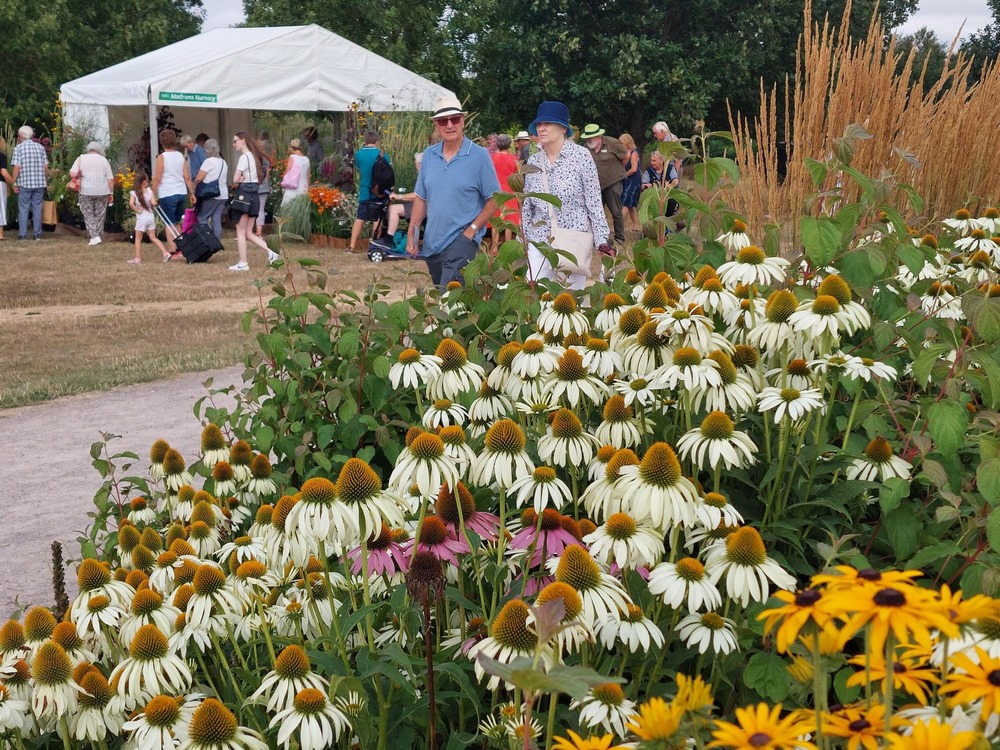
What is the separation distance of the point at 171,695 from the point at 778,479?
3.66 feet

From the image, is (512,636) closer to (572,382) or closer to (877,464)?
(572,382)

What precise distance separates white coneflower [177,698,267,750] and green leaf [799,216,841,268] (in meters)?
1.59

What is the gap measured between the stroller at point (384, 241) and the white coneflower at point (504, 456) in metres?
11.7

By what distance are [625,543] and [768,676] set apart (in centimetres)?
30

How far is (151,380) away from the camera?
7.06 meters

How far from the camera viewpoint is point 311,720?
1555mm

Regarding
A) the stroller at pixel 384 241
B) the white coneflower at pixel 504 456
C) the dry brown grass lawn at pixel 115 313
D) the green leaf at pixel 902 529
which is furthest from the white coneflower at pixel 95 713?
the stroller at pixel 384 241

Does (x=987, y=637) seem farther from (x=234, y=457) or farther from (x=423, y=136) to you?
(x=423, y=136)

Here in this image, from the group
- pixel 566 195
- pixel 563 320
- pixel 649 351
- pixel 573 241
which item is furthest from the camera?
pixel 566 195

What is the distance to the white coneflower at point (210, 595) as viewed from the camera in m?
1.89

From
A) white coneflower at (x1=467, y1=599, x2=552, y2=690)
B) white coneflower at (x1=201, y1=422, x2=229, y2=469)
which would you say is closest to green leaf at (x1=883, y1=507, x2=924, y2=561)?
white coneflower at (x1=467, y1=599, x2=552, y2=690)

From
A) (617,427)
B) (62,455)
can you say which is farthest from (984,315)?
(62,455)

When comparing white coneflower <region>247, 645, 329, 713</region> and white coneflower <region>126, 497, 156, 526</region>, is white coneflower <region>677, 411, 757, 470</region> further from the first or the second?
white coneflower <region>126, 497, 156, 526</region>

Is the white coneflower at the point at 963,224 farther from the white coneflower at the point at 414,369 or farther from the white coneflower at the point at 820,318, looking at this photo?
the white coneflower at the point at 414,369
